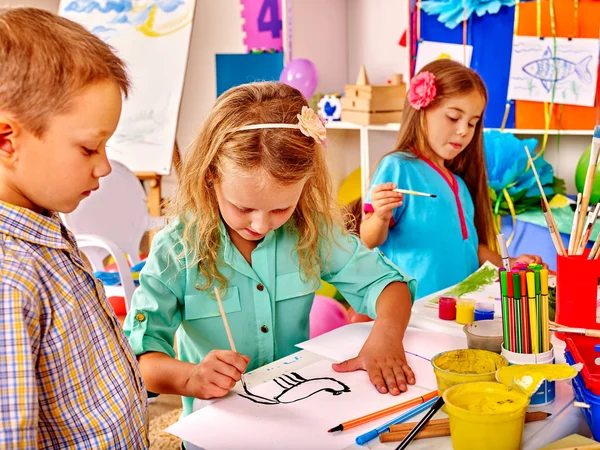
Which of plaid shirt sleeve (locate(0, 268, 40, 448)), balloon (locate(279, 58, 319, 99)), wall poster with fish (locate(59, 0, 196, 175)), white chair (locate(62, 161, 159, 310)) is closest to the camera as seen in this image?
plaid shirt sleeve (locate(0, 268, 40, 448))

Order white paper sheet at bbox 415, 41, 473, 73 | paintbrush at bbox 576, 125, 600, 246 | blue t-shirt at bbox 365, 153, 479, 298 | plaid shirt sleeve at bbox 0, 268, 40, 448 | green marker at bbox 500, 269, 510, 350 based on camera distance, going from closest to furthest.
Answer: plaid shirt sleeve at bbox 0, 268, 40, 448 → green marker at bbox 500, 269, 510, 350 → paintbrush at bbox 576, 125, 600, 246 → blue t-shirt at bbox 365, 153, 479, 298 → white paper sheet at bbox 415, 41, 473, 73

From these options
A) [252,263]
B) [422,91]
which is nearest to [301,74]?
[422,91]

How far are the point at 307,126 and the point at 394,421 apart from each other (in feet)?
1.58

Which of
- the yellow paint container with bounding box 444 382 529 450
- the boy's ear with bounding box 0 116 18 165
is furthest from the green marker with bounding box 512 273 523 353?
the boy's ear with bounding box 0 116 18 165

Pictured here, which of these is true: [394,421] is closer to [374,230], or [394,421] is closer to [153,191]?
[374,230]

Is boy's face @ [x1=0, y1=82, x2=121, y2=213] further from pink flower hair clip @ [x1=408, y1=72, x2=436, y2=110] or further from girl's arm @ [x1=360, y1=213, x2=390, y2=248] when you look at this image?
pink flower hair clip @ [x1=408, y1=72, x2=436, y2=110]

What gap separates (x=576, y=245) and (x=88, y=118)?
0.92 metres

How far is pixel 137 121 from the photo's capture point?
3395 millimetres

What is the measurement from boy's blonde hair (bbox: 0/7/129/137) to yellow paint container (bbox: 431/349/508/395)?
56 centimetres

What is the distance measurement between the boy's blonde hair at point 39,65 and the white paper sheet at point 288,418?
1.41 feet

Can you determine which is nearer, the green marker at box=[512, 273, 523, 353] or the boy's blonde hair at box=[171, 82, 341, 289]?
the green marker at box=[512, 273, 523, 353]

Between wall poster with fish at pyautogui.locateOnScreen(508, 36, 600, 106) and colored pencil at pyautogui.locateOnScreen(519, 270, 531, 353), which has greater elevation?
wall poster with fish at pyautogui.locateOnScreen(508, 36, 600, 106)

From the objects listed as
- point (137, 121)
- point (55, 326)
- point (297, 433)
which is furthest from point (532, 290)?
point (137, 121)

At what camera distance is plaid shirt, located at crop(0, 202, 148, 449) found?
24.6 inches
